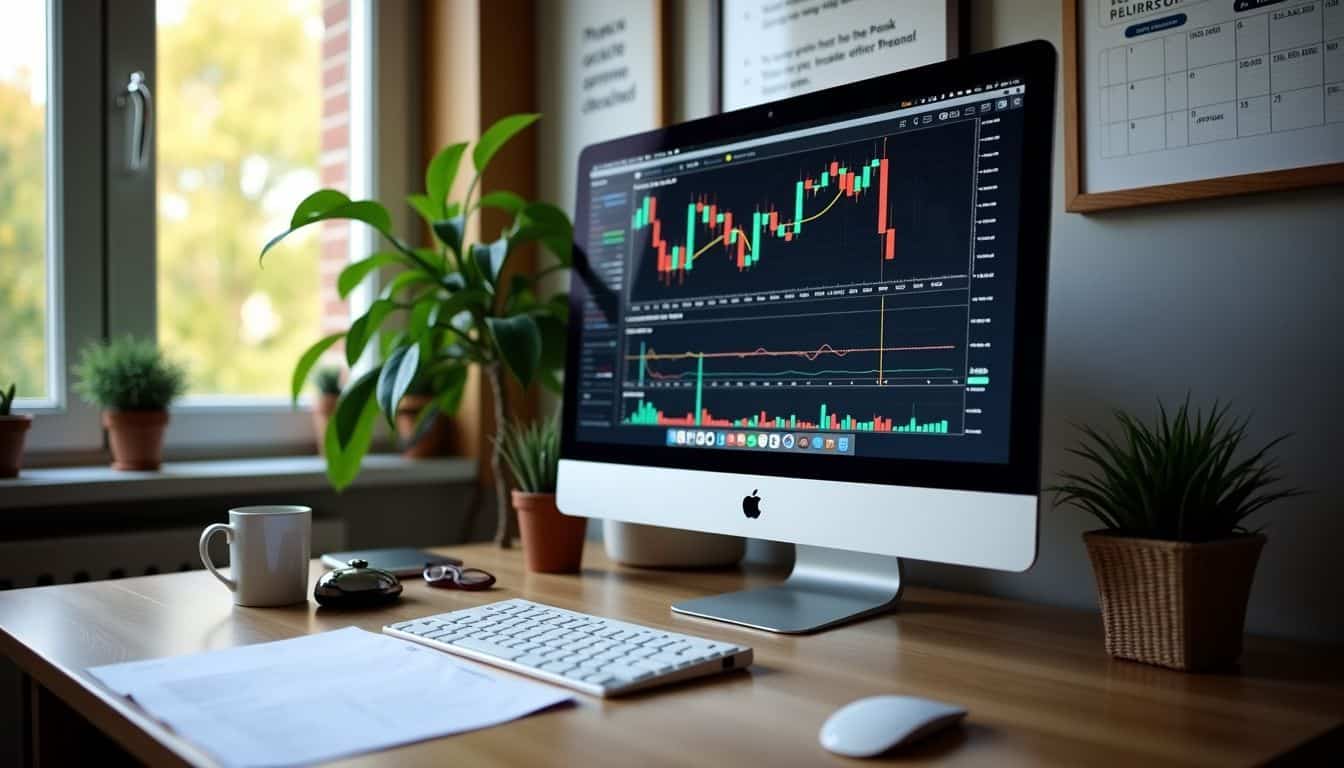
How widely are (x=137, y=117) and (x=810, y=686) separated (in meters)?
1.61

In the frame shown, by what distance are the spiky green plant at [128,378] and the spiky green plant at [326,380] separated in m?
0.28

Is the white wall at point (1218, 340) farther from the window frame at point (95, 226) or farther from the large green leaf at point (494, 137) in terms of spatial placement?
the window frame at point (95, 226)

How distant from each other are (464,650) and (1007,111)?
0.71 meters

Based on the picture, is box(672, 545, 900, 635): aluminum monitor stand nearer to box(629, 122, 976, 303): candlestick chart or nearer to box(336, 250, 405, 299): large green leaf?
box(629, 122, 976, 303): candlestick chart

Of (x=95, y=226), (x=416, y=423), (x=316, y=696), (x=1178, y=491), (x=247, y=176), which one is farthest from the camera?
(x=247, y=176)

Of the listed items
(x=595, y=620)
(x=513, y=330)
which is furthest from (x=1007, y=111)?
(x=513, y=330)

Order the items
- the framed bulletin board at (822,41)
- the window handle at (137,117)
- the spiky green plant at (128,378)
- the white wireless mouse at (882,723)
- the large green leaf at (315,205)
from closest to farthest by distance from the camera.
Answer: the white wireless mouse at (882,723) < the framed bulletin board at (822,41) < the large green leaf at (315,205) < the spiky green plant at (128,378) < the window handle at (137,117)

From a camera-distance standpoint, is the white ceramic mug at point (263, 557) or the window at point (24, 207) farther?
the window at point (24, 207)

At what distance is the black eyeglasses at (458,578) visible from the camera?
1.27m

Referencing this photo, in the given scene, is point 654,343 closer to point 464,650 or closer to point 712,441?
point 712,441

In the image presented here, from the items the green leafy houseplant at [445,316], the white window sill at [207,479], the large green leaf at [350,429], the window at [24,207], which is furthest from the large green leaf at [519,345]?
the window at [24,207]

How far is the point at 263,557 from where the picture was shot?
1165 mm

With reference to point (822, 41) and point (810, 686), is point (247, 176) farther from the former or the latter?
point (810, 686)

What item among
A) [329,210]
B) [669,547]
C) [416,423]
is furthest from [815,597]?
[416,423]
